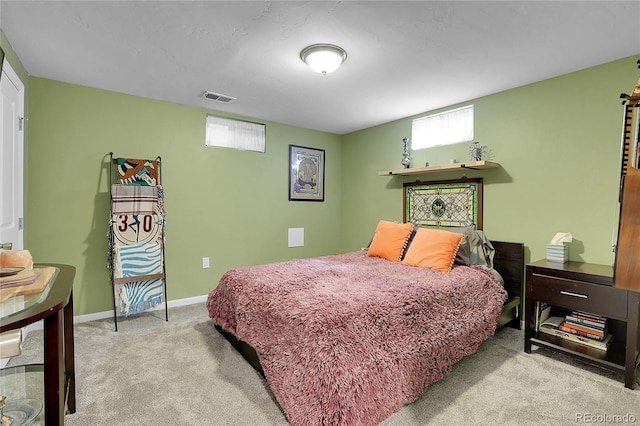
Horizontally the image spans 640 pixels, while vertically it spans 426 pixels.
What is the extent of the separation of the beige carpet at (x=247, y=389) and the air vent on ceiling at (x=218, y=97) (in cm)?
244

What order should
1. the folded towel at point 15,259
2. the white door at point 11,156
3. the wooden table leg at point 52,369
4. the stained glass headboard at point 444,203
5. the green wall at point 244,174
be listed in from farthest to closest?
1. the stained glass headboard at point 444,203
2. the green wall at point 244,174
3. the white door at point 11,156
4. the folded towel at point 15,259
5. the wooden table leg at point 52,369

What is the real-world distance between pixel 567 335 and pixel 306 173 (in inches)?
137

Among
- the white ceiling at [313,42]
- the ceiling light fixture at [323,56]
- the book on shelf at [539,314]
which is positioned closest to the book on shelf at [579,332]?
the book on shelf at [539,314]

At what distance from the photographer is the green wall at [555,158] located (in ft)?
8.25

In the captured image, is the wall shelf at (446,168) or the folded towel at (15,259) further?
the wall shelf at (446,168)

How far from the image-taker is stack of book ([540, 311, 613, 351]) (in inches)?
90.4

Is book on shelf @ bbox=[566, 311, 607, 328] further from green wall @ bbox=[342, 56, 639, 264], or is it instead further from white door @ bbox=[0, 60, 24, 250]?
white door @ bbox=[0, 60, 24, 250]

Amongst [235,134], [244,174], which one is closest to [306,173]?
[244,174]

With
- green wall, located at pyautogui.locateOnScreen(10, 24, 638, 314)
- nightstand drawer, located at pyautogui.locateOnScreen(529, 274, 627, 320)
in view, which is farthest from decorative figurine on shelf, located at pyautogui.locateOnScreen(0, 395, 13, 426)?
A: nightstand drawer, located at pyautogui.locateOnScreen(529, 274, 627, 320)

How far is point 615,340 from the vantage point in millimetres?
2391

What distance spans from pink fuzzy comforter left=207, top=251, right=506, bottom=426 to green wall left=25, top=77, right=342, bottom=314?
4.20 feet

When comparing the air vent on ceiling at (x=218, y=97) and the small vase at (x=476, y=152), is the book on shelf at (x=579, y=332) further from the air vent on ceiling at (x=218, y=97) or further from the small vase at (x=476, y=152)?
the air vent on ceiling at (x=218, y=97)

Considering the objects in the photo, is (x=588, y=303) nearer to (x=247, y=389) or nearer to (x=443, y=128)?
(x=443, y=128)

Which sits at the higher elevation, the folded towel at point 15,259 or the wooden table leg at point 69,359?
the folded towel at point 15,259
